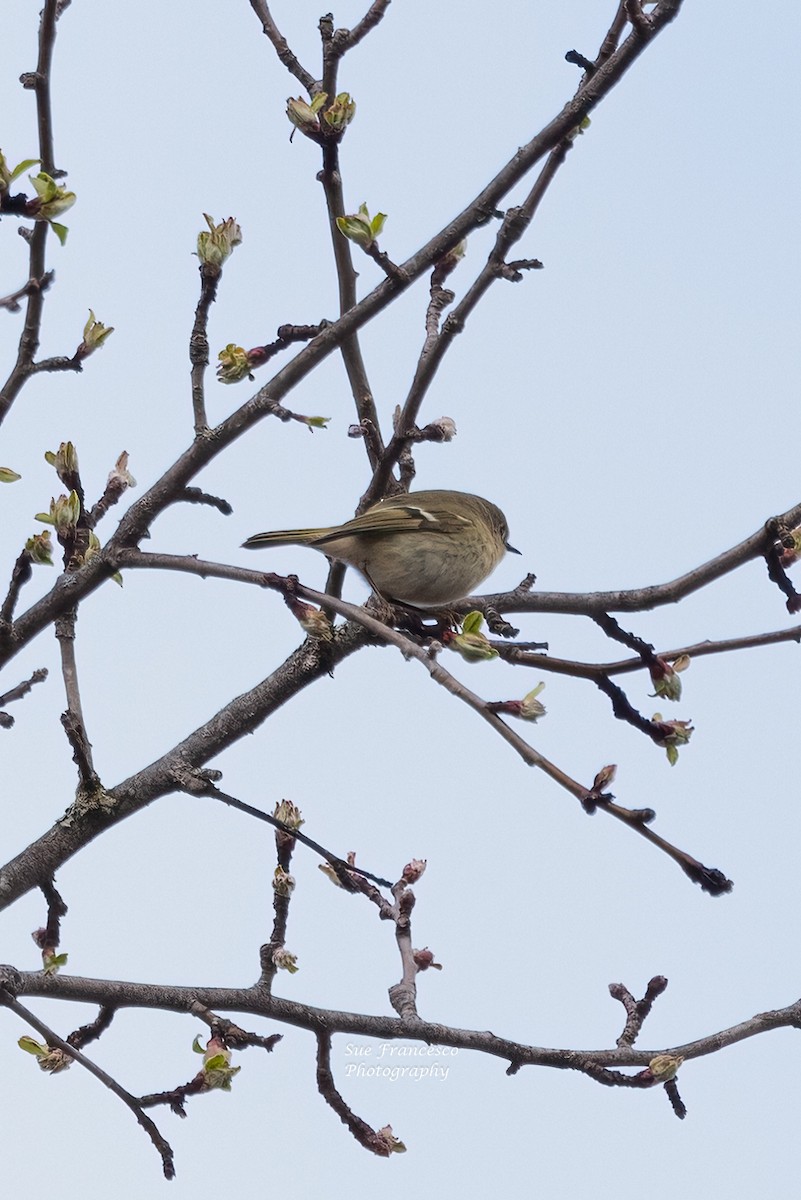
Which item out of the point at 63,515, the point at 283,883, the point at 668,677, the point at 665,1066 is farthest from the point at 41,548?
the point at 665,1066

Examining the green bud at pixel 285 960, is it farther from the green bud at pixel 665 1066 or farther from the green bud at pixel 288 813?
the green bud at pixel 665 1066

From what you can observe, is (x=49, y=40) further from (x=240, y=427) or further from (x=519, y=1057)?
(x=519, y=1057)

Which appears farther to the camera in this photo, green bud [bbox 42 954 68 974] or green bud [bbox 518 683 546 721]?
green bud [bbox 42 954 68 974]

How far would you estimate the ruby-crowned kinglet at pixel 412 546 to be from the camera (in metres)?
4.49

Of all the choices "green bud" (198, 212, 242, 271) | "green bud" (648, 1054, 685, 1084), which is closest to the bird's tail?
"green bud" (198, 212, 242, 271)

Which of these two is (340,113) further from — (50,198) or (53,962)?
(53,962)

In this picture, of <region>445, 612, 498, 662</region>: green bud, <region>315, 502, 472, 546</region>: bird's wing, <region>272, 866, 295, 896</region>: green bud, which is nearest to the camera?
<region>445, 612, 498, 662</region>: green bud

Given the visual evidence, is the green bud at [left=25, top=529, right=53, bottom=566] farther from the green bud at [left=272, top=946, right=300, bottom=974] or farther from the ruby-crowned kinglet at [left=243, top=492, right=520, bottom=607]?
the green bud at [left=272, top=946, right=300, bottom=974]

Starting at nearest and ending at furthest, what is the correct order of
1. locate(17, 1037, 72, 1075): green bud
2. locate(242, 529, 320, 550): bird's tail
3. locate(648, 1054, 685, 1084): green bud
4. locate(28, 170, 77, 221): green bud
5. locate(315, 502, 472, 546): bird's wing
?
locate(28, 170, 77, 221): green bud < locate(648, 1054, 685, 1084): green bud < locate(17, 1037, 72, 1075): green bud < locate(242, 529, 320, 550): bird's tail < locate(315, 502, 472, 546): bird's wing

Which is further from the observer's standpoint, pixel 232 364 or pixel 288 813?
pixel 288 813

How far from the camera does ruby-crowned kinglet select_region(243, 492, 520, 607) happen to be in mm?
4492

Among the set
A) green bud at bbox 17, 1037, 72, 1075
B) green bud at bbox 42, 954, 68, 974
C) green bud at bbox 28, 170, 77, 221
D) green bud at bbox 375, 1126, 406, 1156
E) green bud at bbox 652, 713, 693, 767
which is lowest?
green bud at bbox 375, 1126, 406, 1156

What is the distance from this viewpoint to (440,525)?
5.02 metres

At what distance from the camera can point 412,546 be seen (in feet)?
15.7
